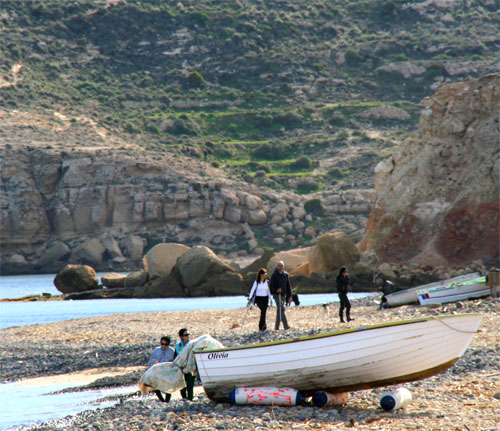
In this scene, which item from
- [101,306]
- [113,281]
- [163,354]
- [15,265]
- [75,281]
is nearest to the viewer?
[163,354]

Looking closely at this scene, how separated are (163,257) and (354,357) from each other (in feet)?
125

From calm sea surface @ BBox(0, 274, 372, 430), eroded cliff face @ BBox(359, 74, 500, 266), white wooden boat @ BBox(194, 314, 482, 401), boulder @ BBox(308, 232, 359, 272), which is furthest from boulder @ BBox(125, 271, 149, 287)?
white wooden boat @ BBox(194, 314, 482, 401)

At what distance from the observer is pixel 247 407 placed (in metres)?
12.3

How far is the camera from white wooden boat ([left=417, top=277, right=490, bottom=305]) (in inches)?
1014

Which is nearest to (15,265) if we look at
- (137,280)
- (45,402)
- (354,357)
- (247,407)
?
(137,280)

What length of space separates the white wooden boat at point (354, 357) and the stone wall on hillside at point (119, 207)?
6959cm

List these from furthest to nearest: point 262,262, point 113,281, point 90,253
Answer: point 90,253 < point 113,281 < point 262,262

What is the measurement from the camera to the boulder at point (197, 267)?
1916 inches

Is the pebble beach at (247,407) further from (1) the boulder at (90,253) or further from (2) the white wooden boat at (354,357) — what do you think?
(1) the boulder at (90,253)

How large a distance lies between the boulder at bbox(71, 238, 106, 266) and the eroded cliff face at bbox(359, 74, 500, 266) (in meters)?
37.6

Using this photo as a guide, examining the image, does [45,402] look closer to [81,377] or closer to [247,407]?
[81,377]

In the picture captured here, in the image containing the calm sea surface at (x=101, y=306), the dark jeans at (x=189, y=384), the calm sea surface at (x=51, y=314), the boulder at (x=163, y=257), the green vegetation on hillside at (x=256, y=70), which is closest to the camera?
the dark jeans at (x=189, y=384)

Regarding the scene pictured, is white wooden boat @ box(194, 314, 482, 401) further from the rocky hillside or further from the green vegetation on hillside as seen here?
the green vegetation on hillside

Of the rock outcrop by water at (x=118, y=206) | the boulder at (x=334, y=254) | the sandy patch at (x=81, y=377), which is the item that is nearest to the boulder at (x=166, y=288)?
the boulder at (x=334, y=254)
